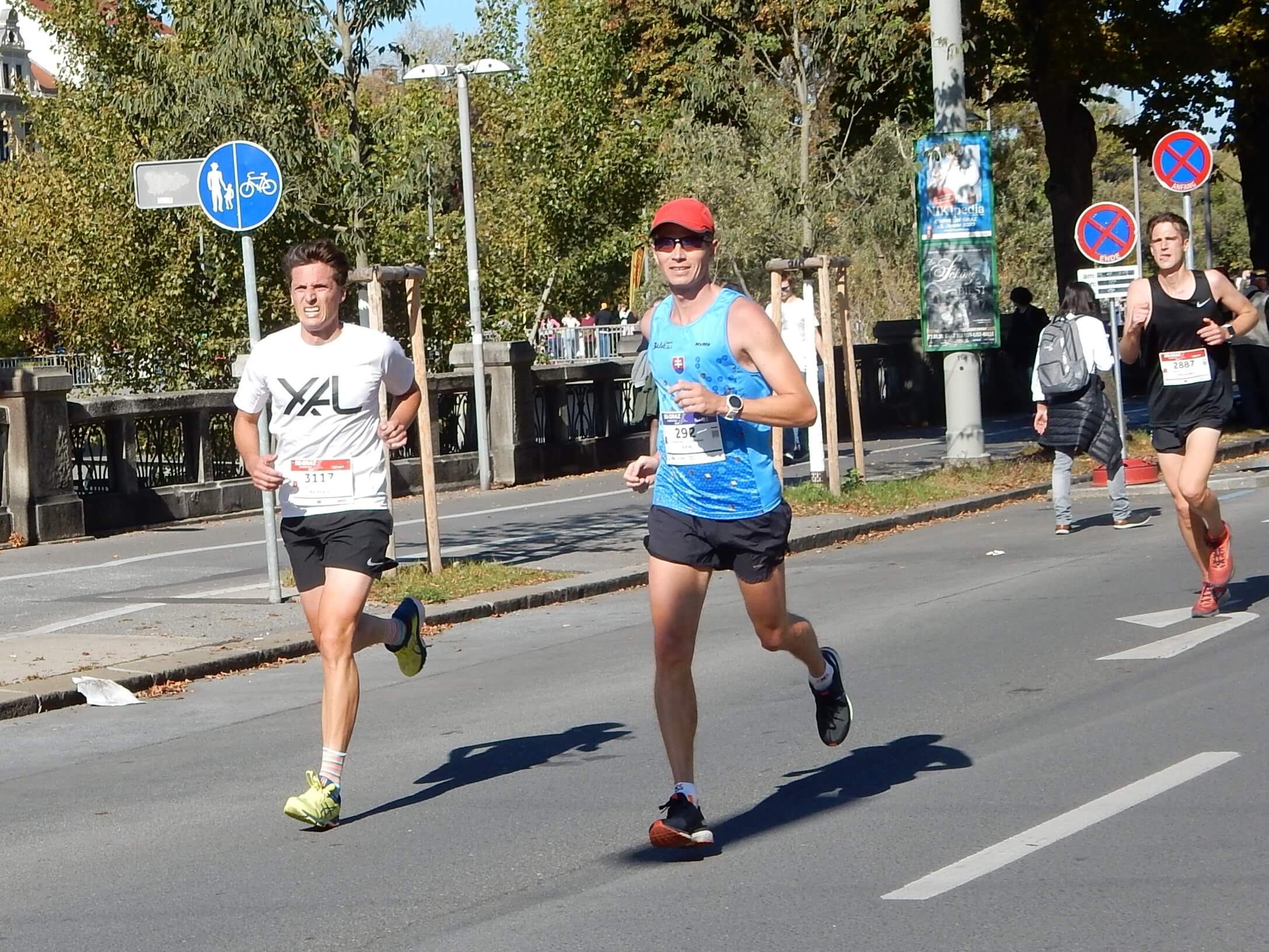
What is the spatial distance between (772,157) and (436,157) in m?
24.0

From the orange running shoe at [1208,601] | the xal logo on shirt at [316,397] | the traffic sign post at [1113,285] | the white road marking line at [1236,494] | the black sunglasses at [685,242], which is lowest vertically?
the orange running shoe at [1208,601]

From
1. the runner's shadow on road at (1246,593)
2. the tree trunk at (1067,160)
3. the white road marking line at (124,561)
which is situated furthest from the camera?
the tree trunk at (1067,160)

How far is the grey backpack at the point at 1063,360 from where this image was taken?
14.8 meters

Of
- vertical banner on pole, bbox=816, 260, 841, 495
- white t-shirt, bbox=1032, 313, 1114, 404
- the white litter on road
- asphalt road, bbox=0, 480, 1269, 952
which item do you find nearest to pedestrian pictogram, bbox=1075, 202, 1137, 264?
vertical banner on pole, bbox=816, 260, 841, 495

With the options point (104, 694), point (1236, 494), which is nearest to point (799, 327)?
point (1236, 494)

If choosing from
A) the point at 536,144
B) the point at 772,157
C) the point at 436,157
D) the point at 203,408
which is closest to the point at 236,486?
the point at 203,408

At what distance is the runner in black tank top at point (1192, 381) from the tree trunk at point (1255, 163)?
19.5 m

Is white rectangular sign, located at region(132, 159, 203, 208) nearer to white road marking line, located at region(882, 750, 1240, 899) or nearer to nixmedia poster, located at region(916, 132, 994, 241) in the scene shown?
white road marking line, located at region(882, 750, 1240, 899)

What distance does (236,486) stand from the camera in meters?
19.4

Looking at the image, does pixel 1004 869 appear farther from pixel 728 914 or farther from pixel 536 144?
pixel 536 144

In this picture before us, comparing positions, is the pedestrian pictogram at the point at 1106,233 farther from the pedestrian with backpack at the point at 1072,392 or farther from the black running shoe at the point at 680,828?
the black running shoe at the point at 680,828

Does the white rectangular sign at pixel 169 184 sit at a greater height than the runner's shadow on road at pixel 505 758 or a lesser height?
greater

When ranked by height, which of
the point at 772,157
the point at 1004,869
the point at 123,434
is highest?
the point at 772,157

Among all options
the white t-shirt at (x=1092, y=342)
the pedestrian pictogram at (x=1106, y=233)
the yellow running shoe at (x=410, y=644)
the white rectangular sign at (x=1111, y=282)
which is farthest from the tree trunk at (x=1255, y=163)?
the yellow running shoe at (x=410, y=644)
